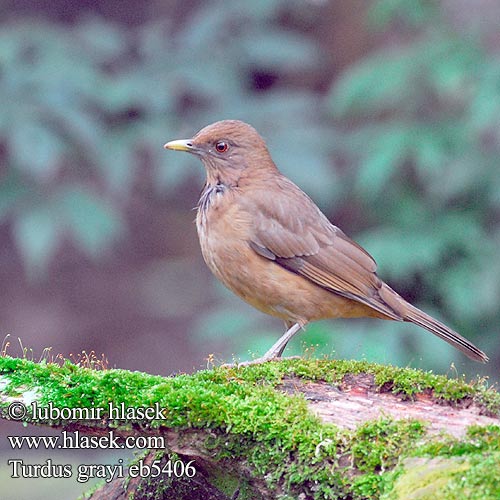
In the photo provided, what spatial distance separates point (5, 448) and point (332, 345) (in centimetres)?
375

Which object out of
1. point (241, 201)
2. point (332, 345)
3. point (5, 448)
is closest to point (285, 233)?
point (241, 201)

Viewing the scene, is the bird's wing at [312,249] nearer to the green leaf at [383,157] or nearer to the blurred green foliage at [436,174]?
the blurred green foliage at [436,174]

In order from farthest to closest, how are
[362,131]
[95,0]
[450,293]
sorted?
[95,0] < [362,131] < [450,293]

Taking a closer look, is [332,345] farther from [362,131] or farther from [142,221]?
[142,221]

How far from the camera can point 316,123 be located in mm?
8156

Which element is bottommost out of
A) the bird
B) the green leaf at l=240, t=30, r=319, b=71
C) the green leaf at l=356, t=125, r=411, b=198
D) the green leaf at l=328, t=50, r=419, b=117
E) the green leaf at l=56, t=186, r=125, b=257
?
the bird

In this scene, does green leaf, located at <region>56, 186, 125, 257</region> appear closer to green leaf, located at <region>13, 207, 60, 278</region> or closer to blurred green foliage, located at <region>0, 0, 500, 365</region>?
blurred green foliage, located at <region>0, 0, 500, 365</region>

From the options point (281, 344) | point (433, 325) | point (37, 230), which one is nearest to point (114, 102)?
point (37, 230)

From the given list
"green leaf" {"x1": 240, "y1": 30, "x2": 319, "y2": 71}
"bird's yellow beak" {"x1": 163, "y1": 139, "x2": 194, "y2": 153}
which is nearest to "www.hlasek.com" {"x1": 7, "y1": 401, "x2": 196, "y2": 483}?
"bird's yellow beak" {"x1": 163, "y1": 139, "x2": 194, "y2": 153}

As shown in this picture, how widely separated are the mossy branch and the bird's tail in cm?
100

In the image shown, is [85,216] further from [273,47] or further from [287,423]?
[287,423]

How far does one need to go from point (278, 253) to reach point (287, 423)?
1.68 metres

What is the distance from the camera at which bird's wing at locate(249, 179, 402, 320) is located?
17.7 feet

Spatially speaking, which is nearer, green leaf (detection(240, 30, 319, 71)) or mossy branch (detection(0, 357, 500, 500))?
mossy branch (detection(0, 357, 500, 500))
